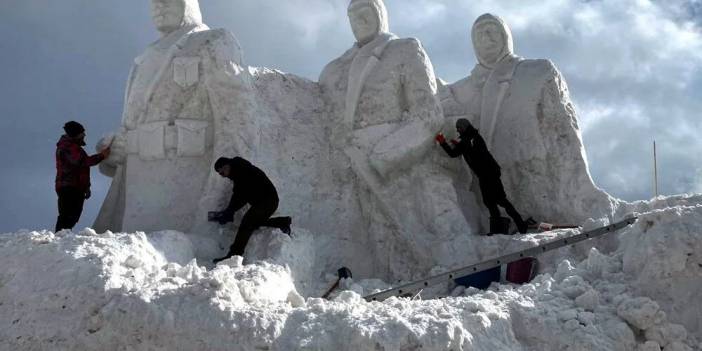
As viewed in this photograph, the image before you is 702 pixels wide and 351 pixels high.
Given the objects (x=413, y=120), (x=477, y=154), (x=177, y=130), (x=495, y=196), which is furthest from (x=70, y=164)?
(x=495, y=196)

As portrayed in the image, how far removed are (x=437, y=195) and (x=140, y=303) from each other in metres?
4.11

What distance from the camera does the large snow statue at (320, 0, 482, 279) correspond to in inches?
337

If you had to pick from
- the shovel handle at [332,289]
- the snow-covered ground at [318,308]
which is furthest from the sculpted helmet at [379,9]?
the snow-covered ground at [318,308]

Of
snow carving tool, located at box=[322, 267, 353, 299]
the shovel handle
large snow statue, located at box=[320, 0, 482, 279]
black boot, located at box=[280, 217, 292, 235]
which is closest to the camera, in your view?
the shovel handle

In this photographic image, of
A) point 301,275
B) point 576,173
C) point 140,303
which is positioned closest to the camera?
point 140,303

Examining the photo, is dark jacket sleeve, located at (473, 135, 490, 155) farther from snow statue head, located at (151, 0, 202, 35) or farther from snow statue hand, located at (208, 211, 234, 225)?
snow statue head, located at (151, 0, 202, 35)

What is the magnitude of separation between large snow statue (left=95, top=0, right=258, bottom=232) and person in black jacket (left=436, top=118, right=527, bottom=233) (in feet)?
7.10

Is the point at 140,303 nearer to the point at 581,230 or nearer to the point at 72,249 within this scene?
the point at 72,249

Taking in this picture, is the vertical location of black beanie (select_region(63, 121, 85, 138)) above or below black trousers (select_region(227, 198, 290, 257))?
above

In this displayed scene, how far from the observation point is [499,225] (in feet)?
28.4

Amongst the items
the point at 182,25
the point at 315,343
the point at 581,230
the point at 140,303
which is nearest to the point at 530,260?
the point at 581,230

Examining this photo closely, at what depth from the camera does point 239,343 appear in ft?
16.5

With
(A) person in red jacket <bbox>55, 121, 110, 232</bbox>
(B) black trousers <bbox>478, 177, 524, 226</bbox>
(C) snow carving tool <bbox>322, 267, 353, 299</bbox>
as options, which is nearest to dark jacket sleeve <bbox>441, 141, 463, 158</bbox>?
(B) black trousers <bbox>478, 177, 524, 226</bbox>

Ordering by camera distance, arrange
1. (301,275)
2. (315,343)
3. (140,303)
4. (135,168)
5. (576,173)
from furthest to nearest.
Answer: (576,173)
(135,168)
(301,275)
(140,303)
(315,343)
